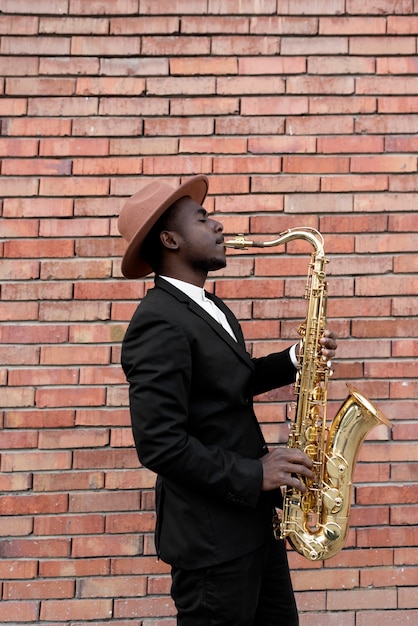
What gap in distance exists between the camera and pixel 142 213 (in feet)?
6.82

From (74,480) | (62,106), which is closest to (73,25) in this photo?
(62,106)

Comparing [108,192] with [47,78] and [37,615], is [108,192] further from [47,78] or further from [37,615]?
[37,615]

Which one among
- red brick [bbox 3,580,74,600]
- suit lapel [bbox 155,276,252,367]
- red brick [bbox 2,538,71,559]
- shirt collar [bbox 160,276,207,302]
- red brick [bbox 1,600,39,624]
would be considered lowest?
red brick [bbox 1,600,39,624]

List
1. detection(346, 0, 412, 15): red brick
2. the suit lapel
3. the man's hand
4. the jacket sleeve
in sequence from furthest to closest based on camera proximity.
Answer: detection(346, 0, 412, 15): red brick < the suit lapel < the man's hand < the jacket sleeve

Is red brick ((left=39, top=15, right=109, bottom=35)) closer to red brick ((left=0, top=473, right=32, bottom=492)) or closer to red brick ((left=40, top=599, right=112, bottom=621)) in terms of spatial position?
red brick ((left=0, top=473, right=32, bottom=492))

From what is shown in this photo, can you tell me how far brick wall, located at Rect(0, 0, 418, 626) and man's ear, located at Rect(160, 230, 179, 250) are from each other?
2.86ft

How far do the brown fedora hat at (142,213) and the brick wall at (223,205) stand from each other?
753mm

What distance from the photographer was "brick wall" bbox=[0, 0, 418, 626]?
9.52 ft

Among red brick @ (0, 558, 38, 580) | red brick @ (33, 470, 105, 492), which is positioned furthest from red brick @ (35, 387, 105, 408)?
red brick @ (0, 558, 38, 580)

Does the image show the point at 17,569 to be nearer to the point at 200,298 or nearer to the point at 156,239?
the point at 200,298

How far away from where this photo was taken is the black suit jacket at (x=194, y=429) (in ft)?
6.01

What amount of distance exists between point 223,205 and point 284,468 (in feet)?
4.84

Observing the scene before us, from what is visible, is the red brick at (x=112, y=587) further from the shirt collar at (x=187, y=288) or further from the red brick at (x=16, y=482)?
the shirt collar at (x=187, y=288)

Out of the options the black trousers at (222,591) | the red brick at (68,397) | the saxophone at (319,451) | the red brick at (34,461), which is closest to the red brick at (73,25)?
the saxophone at (319,451)
